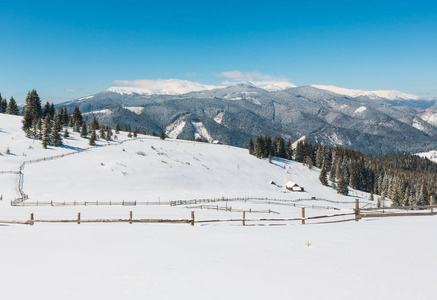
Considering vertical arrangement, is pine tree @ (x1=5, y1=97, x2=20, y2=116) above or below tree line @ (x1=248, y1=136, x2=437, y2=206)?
above

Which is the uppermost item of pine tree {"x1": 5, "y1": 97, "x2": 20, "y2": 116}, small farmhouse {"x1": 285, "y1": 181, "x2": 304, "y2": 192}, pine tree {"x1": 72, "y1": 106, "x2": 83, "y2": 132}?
pine tree {"x1": 5, "y1": 97, "x2": 20, "y2": 116}

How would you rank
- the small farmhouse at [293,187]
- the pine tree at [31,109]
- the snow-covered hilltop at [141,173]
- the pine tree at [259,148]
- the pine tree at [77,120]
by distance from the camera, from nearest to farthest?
the snow-covered hilltop at [141,173]
the small farmhouse at [293,187]
the pine tree at [31,109]
the pine tree at [77,120]
the pine tree at [259,148]

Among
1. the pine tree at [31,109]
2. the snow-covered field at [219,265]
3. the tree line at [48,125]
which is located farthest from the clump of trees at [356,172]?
Result: the pine tree at [31,109]

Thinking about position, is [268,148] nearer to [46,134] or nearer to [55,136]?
[55,136]

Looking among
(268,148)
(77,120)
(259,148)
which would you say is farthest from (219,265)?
(268,148)

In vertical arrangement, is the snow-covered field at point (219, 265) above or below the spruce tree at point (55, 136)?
below

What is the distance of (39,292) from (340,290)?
8.84 metres

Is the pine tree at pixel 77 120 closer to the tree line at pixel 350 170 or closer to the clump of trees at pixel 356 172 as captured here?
the tree line at pixel 350 170

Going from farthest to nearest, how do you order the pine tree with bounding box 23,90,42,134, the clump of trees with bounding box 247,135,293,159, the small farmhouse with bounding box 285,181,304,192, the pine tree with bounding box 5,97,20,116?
the clump of trees with bounding box 247,135,293,159 → the pine tree with bounding box 5,97,20,116 → the pine tree with bounding box 23,90,42,134 → the small farmhouse with bounding box 285,181,304,192

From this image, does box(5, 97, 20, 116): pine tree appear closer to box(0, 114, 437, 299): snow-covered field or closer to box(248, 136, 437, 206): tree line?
box(248, 136, 437, 206): tree line

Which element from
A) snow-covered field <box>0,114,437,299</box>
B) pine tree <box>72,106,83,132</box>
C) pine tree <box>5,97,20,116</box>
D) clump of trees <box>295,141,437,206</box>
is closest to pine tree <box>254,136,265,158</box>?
clump of trees <box>295,141,437,206</box>

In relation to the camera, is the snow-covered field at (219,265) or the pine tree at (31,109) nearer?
the snow-covered field at (219,265)

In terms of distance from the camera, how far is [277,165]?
414ft

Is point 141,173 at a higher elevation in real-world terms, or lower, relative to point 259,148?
lower
